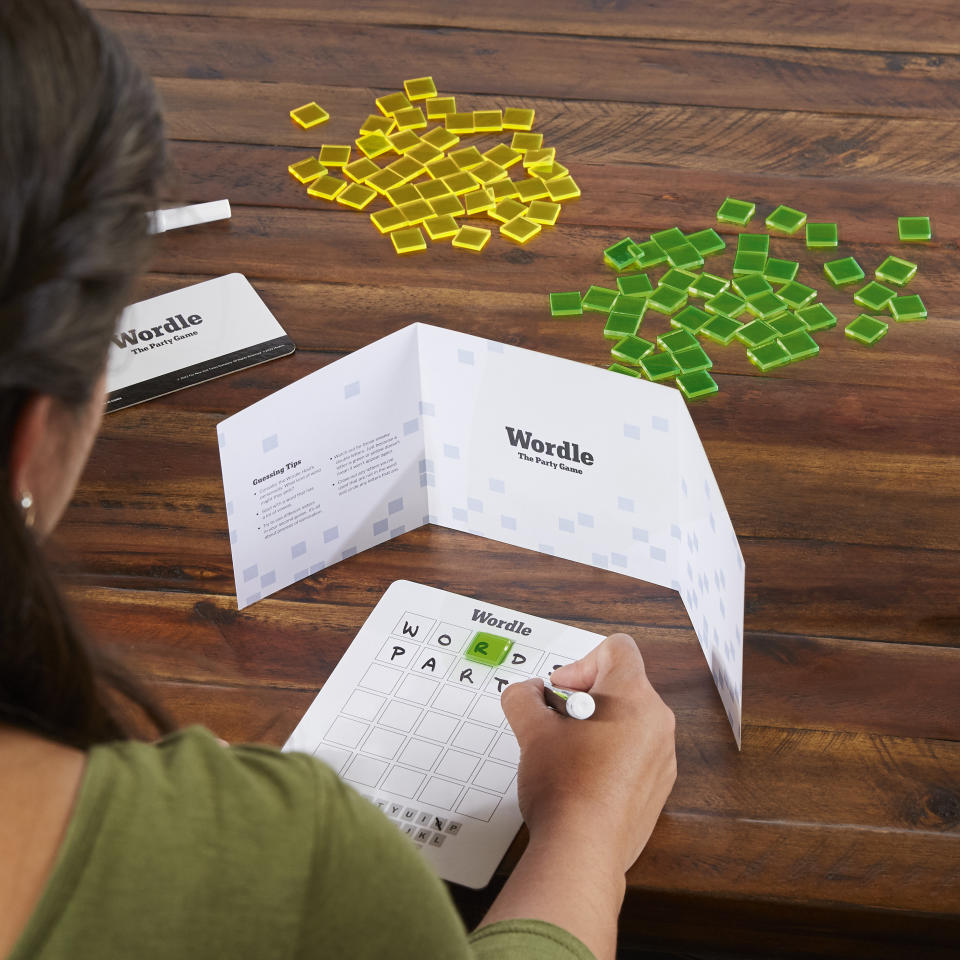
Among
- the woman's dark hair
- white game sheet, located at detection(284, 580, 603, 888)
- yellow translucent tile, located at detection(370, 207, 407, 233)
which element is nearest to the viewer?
the woman's dark hair

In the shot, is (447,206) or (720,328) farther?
(447,206)

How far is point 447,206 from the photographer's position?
1.36 m

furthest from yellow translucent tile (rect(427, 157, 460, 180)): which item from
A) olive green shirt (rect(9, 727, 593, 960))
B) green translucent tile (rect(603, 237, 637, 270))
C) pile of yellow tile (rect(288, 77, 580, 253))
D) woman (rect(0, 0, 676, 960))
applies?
olive green shirt (rect(9, 727, 593, 960))

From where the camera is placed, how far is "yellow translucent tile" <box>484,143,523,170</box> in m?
1.42

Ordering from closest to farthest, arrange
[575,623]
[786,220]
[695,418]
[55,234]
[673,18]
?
[55,234] → [575,623] → [695,418] → [786,220] → [673,18]

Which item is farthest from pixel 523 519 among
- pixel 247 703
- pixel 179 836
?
pixel 179 836

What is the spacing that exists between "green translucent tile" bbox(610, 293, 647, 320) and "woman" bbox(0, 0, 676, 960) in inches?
29.4

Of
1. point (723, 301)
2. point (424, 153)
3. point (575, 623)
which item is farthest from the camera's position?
point (424, 153)

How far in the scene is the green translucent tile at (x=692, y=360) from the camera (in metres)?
1.16

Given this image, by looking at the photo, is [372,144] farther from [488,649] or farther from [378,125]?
[488,649]

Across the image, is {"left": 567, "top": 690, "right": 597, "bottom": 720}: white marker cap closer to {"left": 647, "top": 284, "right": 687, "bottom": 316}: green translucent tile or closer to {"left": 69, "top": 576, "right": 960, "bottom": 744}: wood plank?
{"left": 69, "top": 576, "right": 960, "bottom": 744}: wood plank

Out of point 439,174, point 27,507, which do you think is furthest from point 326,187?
point 27,507

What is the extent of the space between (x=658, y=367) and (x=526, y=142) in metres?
0.46

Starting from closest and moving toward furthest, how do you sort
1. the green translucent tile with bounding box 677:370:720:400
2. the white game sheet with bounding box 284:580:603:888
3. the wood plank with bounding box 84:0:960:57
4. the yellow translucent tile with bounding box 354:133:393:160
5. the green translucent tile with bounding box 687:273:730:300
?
1. the white game sheet with bounding box 284:580:603:888
2. the green translucent tile with bounding box 677:370:720:400
3. the green translucent tile with bounding box 687:273:730:300
4. the yellow translucent tile with bounding box 354:133:393:160
5. the wood plank with bounding box 84:0:960:57
